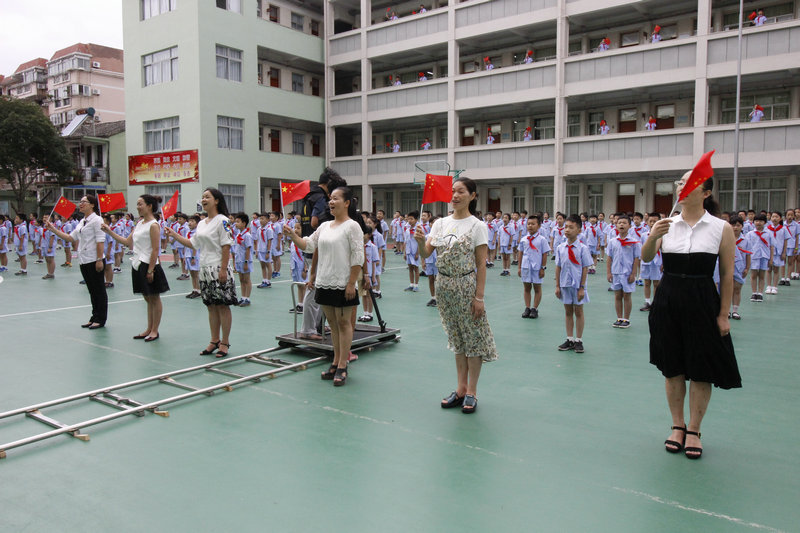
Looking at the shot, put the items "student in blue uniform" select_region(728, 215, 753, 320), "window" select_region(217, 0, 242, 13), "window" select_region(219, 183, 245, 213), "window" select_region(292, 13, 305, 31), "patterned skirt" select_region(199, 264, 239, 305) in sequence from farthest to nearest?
"window" select_region(292, 13, 305, 31) < "window" select_region(219, 183, 245, 213) < "window" select_region(217, 0, 242, 13) < "student in blue uniform" select_region(728, 215, 753, 320) < "patterned skirt" select_region(199, 264, 239, 305)

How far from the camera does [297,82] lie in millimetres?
31328

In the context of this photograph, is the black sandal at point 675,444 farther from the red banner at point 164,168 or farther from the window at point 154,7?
the window at point 154,7

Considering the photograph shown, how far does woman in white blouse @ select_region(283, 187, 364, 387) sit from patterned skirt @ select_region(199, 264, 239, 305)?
1257mm

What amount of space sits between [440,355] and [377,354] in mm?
705

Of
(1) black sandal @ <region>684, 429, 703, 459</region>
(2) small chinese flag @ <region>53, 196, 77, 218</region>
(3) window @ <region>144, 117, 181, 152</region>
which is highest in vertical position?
(3) window @ <region>144, 117, 181, 152</region>

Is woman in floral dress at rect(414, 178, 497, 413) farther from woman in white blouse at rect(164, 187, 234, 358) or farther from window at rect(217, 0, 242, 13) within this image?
window at rect(217, 0, 242, 13)

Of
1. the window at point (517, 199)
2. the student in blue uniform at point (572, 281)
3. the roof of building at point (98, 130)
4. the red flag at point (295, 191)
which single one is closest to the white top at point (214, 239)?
the red flag at point (295, 191)

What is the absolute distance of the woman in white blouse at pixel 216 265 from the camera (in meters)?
6.06

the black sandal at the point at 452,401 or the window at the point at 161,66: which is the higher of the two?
the window at the point at 161,66

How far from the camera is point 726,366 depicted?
3520 mm

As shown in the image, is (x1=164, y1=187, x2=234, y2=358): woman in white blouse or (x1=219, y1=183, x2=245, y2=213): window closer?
(x1=164, y1=187, x2=234, y2=358): woman in white blouse

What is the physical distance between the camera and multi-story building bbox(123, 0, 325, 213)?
2572 cm

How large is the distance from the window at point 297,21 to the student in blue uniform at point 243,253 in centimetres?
2292

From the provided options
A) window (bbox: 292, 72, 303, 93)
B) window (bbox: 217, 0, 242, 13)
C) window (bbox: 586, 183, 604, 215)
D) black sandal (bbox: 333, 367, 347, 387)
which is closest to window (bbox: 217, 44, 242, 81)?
window (bbox: 217, 0, 242, 13)
